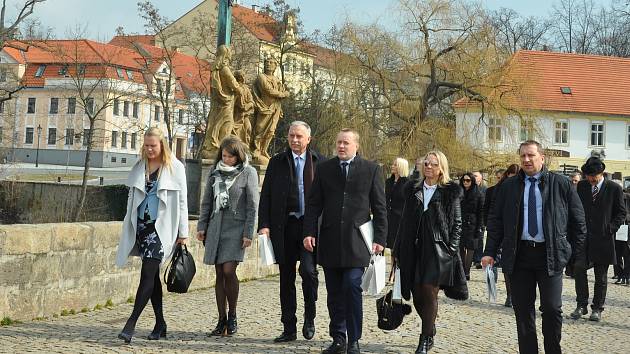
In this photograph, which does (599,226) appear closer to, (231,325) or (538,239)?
(538,239)

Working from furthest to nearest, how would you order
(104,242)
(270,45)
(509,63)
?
(270,45) < (509,63) < (104,242)

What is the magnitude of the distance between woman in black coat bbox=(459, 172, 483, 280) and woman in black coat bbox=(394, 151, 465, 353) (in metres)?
5.19

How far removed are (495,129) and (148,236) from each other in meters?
25.4

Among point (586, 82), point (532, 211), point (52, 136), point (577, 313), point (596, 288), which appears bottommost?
point (577, 313)

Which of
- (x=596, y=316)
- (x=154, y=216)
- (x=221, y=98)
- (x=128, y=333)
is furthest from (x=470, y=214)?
(x=128, y=333)

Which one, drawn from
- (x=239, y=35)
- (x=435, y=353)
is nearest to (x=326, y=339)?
(x=435, y=353)

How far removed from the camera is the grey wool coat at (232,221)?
25.6ft

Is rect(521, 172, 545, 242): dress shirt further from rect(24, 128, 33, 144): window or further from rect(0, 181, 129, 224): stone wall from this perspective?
rect(24, 128, 33, 144): window

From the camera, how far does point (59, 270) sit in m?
8.67

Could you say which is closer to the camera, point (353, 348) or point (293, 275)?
point (353, 348)

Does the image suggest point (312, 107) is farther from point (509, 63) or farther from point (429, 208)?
point (429, 208)

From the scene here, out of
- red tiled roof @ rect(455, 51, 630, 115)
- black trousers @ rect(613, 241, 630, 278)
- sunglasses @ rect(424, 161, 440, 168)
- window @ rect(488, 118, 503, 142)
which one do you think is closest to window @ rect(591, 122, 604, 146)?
red tiled roof @ rect(455, 51, 630, 115)

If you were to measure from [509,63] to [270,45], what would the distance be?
16314mm

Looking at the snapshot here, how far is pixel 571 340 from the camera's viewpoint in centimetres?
874
